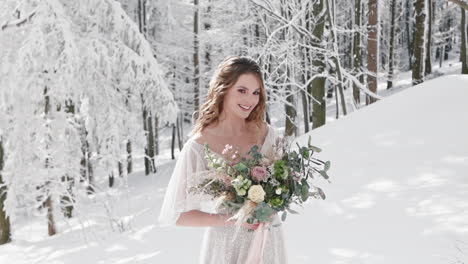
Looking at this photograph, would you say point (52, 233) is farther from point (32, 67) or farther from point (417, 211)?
point (417, 211)

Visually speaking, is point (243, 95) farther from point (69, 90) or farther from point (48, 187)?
point (48, 187)

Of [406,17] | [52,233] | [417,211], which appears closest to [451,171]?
[417,211]

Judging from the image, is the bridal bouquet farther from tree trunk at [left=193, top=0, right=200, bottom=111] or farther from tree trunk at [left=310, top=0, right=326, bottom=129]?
tree trunk at [left=193, top=0, right=200, bottom=111]

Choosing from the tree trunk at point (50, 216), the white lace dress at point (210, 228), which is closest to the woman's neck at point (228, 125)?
the white lace dress at point (210, 228)

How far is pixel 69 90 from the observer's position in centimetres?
783

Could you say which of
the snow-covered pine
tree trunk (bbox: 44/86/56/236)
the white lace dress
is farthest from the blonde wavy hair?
tree trunk (bbox: 44/86/56/236)

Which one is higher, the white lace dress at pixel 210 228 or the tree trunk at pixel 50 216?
the white lace dress at pixel 210 228

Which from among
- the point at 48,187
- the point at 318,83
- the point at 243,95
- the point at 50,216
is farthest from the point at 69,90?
the point at 243,95

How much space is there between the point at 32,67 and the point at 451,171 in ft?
22.6

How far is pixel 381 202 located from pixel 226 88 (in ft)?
9.65

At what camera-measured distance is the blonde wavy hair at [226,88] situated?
2137 mm

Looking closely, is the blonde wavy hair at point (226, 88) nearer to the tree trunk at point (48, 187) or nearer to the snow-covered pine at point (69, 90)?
the snow-covered pine at point (69, 90)

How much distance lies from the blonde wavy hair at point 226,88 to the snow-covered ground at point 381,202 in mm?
1957

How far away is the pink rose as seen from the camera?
1.85 meters
